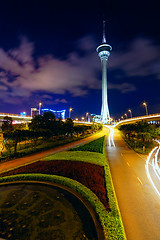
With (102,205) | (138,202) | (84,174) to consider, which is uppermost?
(84,174)

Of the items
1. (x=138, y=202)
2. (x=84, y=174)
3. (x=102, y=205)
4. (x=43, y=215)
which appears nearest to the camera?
(x=43, y=215)

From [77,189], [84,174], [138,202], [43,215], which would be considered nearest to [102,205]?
[77,189]

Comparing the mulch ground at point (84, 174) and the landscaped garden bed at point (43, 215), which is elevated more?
the mulch ground at point (84, 174)

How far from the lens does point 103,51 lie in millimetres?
159500

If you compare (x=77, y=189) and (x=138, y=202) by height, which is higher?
→ (x=77, y=189)

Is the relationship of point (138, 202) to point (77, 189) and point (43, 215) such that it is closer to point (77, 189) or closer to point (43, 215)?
point (77, 189)

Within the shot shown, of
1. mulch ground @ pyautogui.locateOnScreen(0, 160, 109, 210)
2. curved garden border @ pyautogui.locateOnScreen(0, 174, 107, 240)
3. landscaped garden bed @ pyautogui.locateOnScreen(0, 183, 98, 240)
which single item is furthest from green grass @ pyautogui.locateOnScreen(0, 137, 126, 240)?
landscaped garden bed @ pyautogui.locateOnScreen(0, 183, 98, 240)

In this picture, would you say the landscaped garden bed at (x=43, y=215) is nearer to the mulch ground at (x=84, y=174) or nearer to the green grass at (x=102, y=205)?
the green grass at (x=102, y=205)

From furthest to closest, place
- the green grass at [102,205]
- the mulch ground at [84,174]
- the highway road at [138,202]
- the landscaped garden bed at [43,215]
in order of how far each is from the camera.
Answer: the mulch ground at [84,174], the highway road at [138,202], the landscaped garden bed at [43,215], the green grass at [102,205]

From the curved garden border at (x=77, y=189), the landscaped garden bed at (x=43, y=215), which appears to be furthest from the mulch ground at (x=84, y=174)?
the landscaped garden bed at (x=43, y=215)

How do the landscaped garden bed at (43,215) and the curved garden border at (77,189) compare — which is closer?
the landscaped garden bed at (43,215)

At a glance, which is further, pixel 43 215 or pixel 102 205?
pixel 102 205

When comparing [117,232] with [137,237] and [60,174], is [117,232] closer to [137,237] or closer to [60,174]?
[137,237]

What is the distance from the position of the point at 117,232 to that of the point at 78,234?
1.76m
